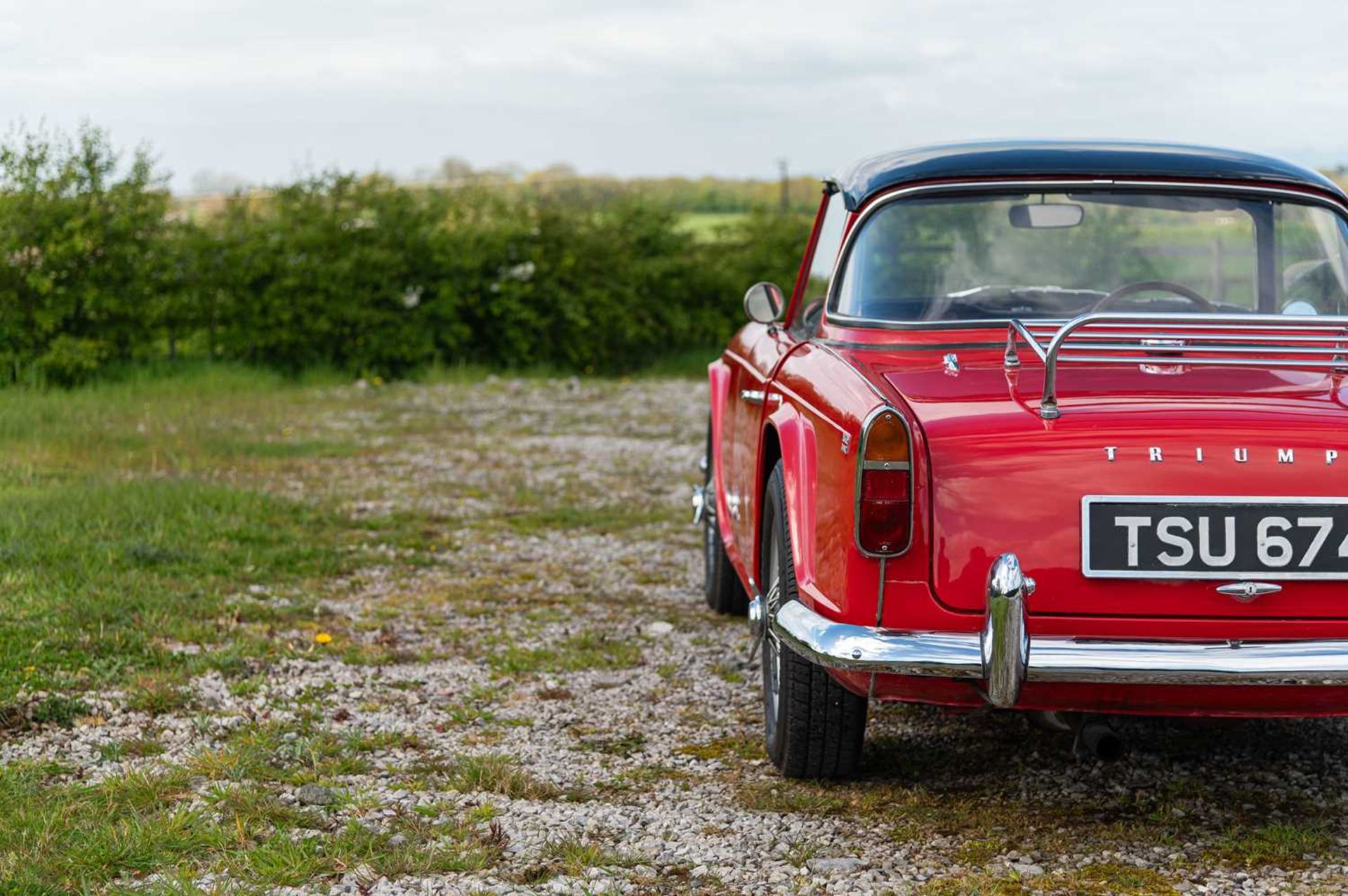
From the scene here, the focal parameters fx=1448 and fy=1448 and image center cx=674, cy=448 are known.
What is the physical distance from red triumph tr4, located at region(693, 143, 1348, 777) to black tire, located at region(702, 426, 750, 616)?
1544 mm

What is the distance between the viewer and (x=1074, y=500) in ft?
10.7

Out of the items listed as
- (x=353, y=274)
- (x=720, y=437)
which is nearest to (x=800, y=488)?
(x=720, y=437)

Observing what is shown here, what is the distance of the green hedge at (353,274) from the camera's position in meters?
12.4

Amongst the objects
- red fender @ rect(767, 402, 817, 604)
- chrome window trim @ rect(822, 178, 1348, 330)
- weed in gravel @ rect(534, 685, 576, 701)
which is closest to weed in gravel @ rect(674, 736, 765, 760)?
weed in gravel @ rect(534, 685, 576, 701)

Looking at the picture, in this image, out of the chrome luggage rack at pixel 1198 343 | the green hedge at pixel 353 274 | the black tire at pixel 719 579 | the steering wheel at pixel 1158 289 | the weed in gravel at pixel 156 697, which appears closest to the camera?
the chrome luggage rack at pixel 1198 343

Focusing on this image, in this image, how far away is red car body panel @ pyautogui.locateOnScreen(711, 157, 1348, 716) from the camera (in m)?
3.25

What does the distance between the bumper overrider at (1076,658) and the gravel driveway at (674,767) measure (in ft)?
1.61

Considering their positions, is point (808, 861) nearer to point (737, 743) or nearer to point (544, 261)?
point (737, 743)

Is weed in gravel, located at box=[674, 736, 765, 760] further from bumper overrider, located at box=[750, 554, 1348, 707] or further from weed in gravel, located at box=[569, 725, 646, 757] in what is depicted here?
bumper overrider, located at box=[750, 554, 1348, 707]

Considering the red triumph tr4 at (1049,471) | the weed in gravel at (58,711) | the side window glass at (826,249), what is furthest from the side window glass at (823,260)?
the weed in gravel at (58,711)

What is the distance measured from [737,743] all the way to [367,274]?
420 inches

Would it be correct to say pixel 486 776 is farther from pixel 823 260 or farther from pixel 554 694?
pixel 823 260

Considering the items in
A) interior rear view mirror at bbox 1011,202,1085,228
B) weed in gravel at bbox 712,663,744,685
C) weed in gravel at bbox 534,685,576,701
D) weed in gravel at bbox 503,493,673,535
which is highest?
interior rear view mirror at bbox 1011,202,1085,228

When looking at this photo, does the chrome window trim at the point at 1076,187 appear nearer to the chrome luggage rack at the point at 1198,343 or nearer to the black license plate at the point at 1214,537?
the chrome luggage rack at the point at 1198,343
